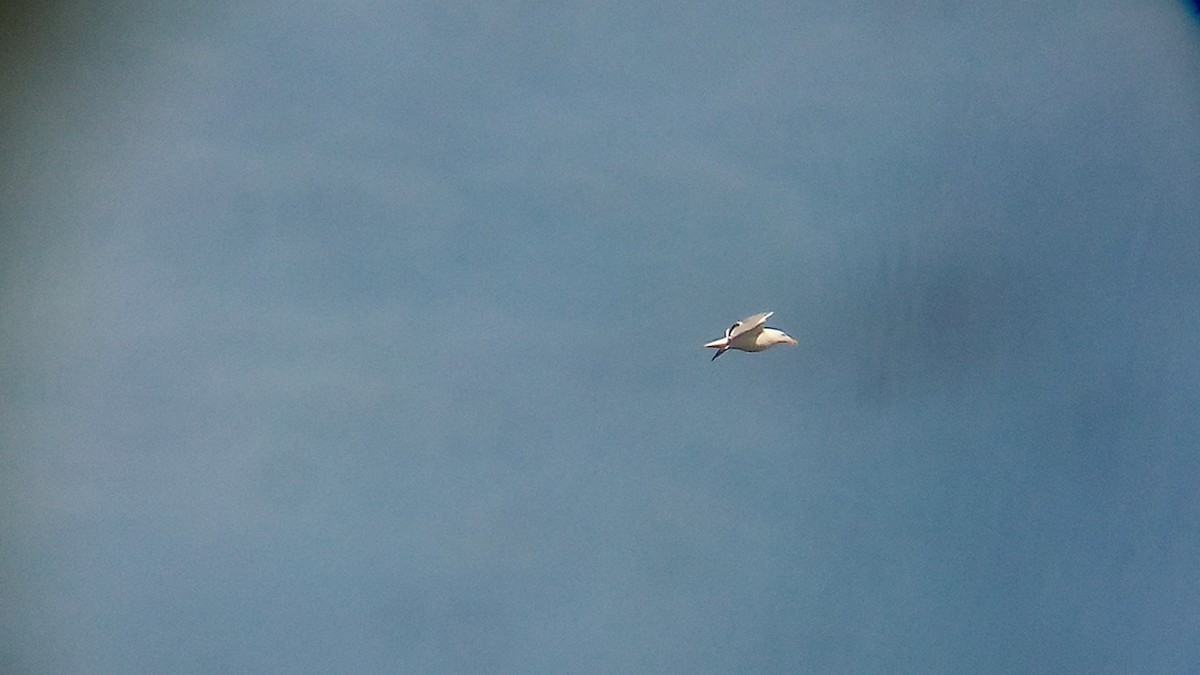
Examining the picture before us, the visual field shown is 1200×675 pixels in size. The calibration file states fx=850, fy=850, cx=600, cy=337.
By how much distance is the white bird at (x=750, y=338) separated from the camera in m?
19.6

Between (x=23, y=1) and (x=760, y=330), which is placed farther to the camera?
(x=760, y=330)

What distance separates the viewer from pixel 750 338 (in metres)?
20.0

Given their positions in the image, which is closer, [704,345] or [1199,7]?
[1199,7]

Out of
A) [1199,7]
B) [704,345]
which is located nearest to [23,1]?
[704,345]

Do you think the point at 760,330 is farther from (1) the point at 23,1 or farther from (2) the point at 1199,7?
(1) the point at 23,1

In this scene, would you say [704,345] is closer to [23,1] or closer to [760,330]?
[760,330]

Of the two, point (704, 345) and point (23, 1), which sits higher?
point (23, 1)

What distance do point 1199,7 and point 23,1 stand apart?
76.5 feet

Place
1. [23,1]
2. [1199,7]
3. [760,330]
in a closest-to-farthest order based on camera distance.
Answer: [23,1], [1199,7], [760,330]

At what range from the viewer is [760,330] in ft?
65.6

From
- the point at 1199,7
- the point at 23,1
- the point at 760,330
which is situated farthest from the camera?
the point at 760,330

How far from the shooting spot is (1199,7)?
59.8ft

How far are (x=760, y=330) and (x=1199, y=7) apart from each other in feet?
37.9

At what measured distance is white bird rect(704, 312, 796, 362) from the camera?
19.6 metres
